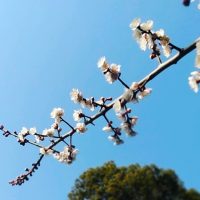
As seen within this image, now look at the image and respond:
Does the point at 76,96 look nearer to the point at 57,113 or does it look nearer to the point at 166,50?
the point at 57,113

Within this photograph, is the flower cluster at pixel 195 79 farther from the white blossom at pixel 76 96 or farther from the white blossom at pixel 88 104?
the white blossom at pixel 76 96

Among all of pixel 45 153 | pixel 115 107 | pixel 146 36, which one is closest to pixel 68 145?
pixel 45 153

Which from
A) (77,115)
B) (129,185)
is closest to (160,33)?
(77,115)

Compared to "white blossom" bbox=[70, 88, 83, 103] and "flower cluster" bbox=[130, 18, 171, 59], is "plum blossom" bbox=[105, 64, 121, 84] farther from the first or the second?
"white blossom" bbox=[70, 88, 83, 103]

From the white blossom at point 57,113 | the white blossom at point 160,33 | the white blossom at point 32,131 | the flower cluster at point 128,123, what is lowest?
the flower cluster at point 128,123

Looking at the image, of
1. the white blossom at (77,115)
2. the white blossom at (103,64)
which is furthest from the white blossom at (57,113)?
the white blossom at (103,64)

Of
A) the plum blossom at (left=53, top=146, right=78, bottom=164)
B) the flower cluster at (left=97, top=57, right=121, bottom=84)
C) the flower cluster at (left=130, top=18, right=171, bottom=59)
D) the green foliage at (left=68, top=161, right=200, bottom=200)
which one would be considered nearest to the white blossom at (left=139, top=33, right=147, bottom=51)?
the flower cluster at (left=130, top=18, right=171, bottom=59)
